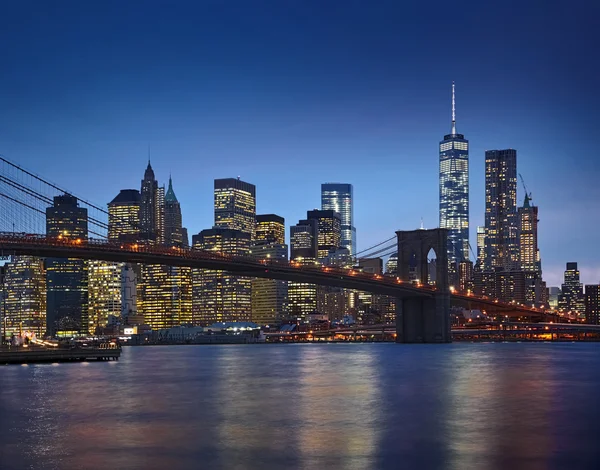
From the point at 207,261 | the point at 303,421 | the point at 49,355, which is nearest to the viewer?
the point at 303,421

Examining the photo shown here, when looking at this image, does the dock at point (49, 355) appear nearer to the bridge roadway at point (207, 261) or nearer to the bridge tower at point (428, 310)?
the bridge roadway at point (207, 261)

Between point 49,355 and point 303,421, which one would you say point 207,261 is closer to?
point 49,355

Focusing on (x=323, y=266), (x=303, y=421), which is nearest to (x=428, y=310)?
(x=323, y=266)

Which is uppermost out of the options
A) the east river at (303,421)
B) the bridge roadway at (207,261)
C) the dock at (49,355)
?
the bridge roadway at (207,261)

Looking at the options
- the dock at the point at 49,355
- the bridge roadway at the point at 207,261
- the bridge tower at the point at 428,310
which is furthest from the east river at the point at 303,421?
the bridge tower at the point at 428,310

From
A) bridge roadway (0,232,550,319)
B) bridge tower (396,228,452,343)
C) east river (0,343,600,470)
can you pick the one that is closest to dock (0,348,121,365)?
bridge roadway (0,232,550,319)

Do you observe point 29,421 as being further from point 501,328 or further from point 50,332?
point 50,332

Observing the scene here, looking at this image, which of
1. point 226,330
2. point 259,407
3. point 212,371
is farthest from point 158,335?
point 259,407
